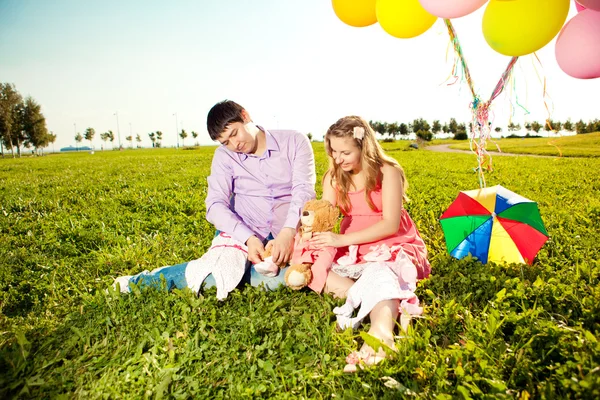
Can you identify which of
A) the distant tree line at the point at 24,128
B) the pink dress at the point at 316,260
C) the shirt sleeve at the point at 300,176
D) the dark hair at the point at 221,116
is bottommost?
the pink dress at the point at 316,260

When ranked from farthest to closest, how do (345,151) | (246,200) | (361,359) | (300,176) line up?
(246,200) → (300,176) → (345,151) → (361,359)

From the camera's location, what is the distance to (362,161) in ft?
9.91

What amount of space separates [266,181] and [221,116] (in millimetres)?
710

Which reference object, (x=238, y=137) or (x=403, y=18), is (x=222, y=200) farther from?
(x=403, y=18)

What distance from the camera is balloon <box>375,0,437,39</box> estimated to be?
2.82m

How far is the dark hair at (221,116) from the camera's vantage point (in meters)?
2.83

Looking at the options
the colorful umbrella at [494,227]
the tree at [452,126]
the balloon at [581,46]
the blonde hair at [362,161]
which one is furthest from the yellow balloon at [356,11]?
the tree at [452,126]

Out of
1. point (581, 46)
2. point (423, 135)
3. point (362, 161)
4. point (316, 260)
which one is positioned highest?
point (423, 135)

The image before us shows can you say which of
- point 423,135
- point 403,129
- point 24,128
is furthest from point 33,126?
point 403,129

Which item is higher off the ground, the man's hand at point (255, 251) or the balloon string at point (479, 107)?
the balloon string at point (479, 107)

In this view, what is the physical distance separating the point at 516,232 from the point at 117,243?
3.94m

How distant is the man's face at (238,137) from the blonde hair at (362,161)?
23.5 inches

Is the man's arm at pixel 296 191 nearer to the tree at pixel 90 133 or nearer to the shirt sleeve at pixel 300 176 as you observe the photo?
the shirt sleeve at pixel 300 176


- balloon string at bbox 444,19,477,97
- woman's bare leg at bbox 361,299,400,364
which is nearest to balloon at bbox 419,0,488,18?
balloon string at bbox 444,19,477,97
